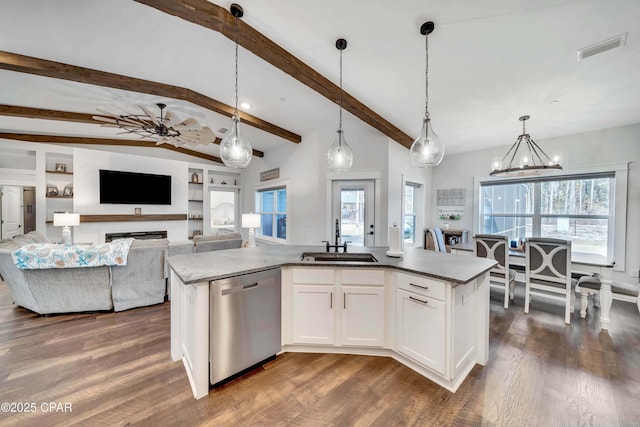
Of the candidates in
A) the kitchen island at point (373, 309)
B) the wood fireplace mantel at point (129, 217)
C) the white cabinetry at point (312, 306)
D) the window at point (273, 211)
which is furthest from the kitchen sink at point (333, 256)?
the wood fireplace mantel at point (129, 217)

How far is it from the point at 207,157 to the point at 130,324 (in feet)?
16.8

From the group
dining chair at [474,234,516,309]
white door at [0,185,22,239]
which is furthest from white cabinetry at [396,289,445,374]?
white door at [0,185,22,239]

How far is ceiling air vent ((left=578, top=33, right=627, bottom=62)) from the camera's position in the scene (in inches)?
73.0

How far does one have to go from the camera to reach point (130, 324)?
264cm

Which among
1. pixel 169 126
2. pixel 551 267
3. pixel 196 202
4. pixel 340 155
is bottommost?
pixel 551 267

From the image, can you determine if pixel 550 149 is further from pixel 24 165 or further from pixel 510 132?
pixel 24 165

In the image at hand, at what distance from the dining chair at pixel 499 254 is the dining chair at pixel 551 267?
21cm

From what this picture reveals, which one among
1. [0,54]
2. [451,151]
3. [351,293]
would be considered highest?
[0,54]

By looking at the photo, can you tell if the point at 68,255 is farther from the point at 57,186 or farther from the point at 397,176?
the point at 397,176

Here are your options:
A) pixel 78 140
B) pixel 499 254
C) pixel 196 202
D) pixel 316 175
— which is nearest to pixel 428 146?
pixel 499 254

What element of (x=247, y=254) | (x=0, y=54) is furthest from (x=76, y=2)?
(x=247, y=254)

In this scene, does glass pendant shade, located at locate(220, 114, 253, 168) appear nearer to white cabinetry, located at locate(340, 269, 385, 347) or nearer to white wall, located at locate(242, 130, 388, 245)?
white cabinetry, located at locate(340, 269, 385, 347)

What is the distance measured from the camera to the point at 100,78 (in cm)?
291

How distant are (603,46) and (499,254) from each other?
88.3 inches
